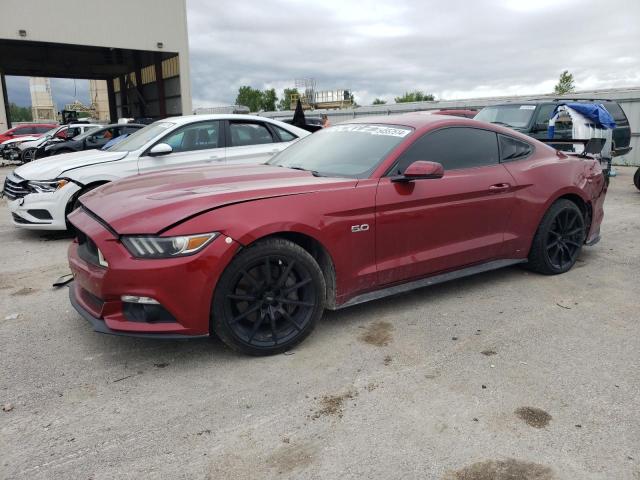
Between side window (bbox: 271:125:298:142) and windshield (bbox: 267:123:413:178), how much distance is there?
310cm

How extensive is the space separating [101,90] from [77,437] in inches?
3253

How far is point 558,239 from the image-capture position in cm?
487

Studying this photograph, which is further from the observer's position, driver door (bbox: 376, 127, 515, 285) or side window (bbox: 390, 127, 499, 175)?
side window (bbox: 390, 127, 499, 175)

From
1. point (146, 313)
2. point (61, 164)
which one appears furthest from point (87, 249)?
point (61, 164)

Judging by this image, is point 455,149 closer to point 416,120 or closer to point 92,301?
point 416,120

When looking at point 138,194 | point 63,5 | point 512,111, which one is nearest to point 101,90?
point 63,5

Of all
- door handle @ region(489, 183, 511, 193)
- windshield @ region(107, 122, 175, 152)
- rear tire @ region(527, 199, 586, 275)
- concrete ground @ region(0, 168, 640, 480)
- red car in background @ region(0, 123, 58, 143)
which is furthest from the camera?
red car in background @ region(0, 123, 58, 143)

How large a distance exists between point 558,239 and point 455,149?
150 cm

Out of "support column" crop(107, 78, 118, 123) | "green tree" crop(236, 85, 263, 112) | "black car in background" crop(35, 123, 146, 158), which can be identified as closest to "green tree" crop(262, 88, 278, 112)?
"green tree" crop(236, 85, 263, 112)

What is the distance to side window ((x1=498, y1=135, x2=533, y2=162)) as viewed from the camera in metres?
4.52

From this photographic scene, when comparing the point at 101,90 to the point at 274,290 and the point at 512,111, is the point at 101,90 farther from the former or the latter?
the point at 274,290

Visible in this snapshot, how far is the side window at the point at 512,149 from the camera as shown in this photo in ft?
14.8

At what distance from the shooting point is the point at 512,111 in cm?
1148

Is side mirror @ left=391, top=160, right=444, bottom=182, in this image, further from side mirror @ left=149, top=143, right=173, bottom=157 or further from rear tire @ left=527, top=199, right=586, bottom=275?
side mirror @ left=149, top=143, right=173, bottom=157
